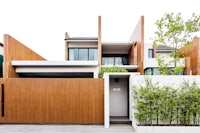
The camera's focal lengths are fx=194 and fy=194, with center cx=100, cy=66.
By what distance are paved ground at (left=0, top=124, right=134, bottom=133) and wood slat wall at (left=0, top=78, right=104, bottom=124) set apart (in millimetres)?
337

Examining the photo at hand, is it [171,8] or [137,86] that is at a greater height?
[171,8]

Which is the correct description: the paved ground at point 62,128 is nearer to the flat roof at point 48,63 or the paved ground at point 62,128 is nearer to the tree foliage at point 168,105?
the tree foliage at point 168,105

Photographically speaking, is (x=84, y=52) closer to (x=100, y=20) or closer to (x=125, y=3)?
(x=100, y=20)

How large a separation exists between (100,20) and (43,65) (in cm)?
655

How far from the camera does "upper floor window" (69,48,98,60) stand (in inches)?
779

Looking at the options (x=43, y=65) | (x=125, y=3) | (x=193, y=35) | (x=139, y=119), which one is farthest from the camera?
(x=43, y=65)

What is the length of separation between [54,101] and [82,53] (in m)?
11.8

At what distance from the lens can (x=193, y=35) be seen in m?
10.0

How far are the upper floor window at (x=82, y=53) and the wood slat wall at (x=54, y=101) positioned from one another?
11349 millimetres

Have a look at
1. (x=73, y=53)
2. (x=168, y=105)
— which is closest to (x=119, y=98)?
(x=168, y=105)

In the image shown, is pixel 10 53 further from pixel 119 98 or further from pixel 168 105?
pixel 168 105

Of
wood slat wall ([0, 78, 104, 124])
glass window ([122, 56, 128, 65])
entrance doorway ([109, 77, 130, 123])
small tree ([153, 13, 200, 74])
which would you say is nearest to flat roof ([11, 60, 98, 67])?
entrance doorway ([109, 77, 130, 123])

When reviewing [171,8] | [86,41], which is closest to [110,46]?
[86,41]

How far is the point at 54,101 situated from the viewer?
27.8 feet
